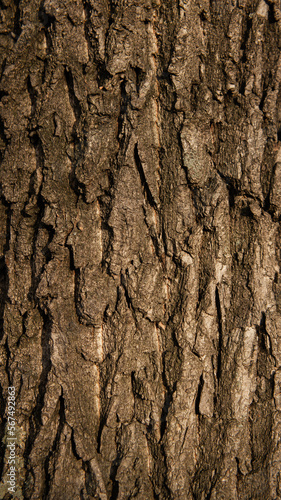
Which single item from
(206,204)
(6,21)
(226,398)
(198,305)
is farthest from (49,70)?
(226,398)

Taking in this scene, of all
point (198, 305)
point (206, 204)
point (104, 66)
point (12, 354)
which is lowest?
point (12, 354)

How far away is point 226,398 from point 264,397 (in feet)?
0.51

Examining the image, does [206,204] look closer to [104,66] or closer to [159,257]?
[159,257]

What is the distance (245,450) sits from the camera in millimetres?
1414

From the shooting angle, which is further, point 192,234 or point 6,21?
point 6,21

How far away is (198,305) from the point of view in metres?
1.40

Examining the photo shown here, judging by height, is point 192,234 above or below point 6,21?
below

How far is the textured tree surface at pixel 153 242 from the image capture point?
4.42 ft

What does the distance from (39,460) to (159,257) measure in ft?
3.01

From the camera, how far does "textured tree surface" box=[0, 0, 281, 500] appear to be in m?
1.35

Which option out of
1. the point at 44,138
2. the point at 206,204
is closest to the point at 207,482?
the point at 206,204

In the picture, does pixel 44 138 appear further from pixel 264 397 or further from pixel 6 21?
pixel 264 397

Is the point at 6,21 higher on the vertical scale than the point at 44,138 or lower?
higher

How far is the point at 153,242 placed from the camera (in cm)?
140
